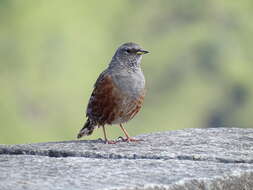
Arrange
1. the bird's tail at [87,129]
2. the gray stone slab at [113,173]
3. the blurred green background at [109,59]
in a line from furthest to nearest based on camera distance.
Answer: the blurred green background at [109,59] < the bird's tail at [87,129] < the gray stone slab at [113,173]

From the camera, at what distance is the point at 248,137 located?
18.2 ft

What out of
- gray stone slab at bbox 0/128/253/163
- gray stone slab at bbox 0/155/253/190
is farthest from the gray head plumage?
gray stone slab at bbox 0/155/253/190

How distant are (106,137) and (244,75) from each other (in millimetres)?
41692

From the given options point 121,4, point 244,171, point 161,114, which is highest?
point 121,4

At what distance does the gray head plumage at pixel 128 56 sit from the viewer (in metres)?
6.74

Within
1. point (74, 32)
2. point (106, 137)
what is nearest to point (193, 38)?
point (74, 32)

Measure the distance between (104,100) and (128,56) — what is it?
55 centimetres

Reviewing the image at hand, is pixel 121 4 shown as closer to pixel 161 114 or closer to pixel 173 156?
pixel 161 114

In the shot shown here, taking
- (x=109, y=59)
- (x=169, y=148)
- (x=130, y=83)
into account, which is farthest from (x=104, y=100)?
(x=109, y=59)

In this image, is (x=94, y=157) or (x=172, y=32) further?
(x=172, y=32)

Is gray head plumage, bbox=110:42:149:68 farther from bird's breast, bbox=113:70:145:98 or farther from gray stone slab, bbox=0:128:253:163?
gray stone slab, bbox=0:128:253:163

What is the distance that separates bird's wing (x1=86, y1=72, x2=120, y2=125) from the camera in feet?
21.0

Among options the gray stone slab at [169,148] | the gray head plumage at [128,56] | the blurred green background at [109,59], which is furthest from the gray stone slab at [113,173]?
the blurred green background at [109,59]

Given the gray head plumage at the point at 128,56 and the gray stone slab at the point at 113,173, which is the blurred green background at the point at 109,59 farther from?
the gray stone slab at the point at 113,173
